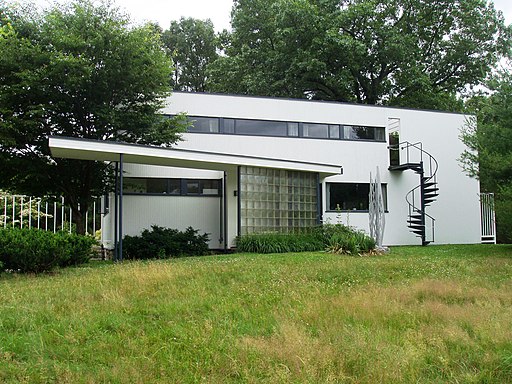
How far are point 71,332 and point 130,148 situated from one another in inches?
329

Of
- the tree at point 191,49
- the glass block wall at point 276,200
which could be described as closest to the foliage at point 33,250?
the glass block wall at point 276,200

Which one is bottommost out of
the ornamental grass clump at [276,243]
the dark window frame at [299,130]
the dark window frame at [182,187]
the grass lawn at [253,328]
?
the grass lawn at [253,328]

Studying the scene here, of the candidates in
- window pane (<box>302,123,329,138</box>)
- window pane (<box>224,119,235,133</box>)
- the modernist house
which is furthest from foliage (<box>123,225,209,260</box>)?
window pane (<box>302,123,329,138</box>)

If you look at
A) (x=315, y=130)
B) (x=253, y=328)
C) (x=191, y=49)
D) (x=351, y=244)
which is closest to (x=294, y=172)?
(x=315, y=130)

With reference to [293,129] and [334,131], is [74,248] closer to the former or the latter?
[293,129]

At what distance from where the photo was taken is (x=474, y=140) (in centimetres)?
1494

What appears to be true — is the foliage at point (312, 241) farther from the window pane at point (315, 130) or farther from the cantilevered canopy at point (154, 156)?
the window pane at point (315, 130)

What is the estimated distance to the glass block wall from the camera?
51.8 feet

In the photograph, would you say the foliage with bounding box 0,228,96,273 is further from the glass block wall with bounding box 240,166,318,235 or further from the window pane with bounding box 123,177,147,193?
the glass block wall with bounding box 240,166,318,235

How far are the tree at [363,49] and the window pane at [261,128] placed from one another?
874cm

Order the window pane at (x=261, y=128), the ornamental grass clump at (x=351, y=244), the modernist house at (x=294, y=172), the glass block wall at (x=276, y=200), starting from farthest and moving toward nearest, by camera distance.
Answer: the window pane at (x=261, y=128)
the modernist house at (x=294, y=172)
the glass block wall at (x=276, y=200)
the ornamental grass clump at (x=351, y=244)

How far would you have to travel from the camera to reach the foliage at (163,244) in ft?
49.3

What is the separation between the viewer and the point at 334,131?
19484mm

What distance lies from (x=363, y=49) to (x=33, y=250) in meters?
21.7
